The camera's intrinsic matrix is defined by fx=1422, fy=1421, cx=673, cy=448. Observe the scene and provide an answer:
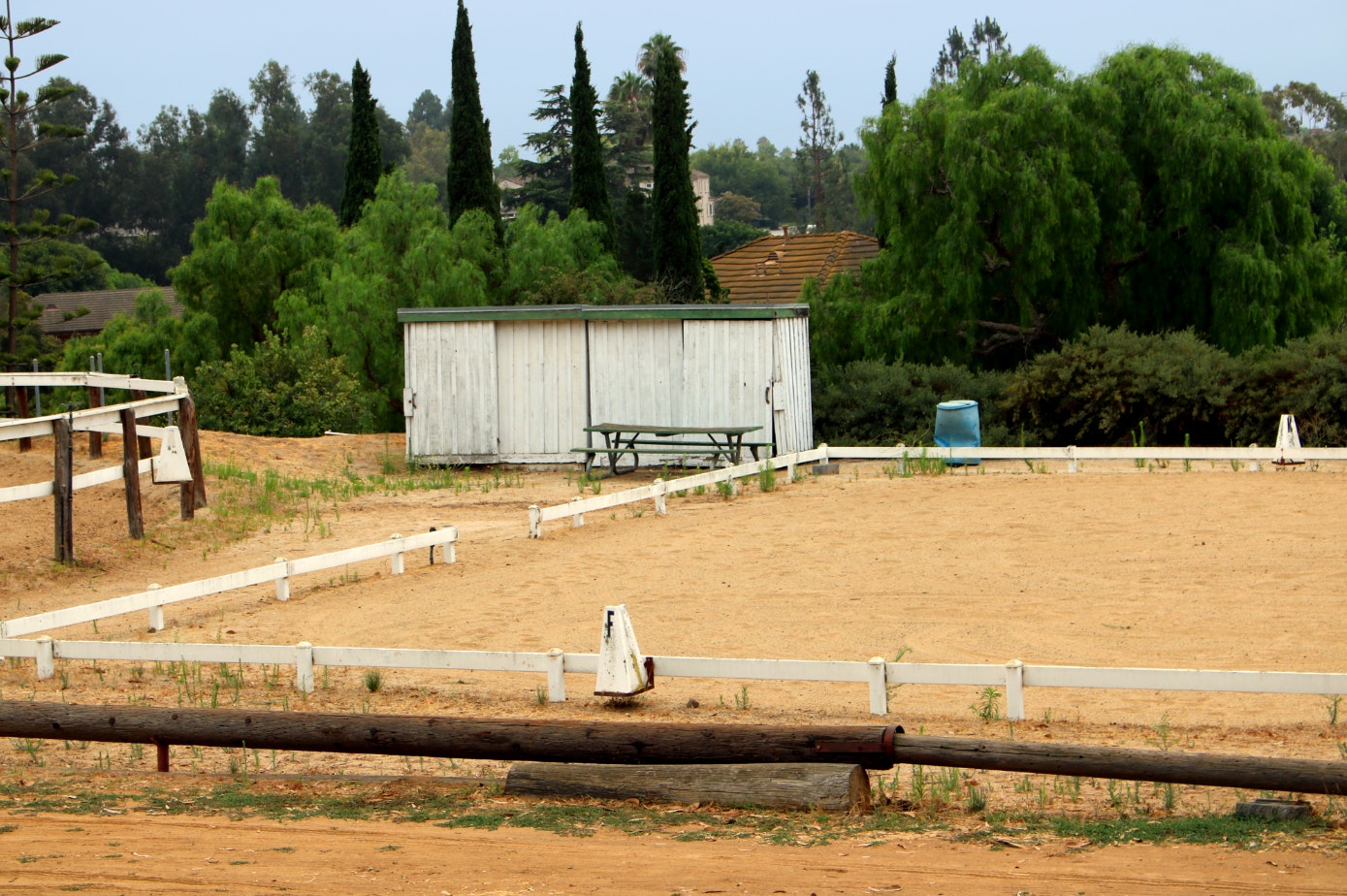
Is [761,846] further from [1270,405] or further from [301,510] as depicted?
[1270,405]

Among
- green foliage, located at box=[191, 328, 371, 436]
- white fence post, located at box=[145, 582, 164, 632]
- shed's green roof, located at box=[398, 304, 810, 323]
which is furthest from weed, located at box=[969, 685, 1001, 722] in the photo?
green foliage, located at box=[191, 328, 371, 436]

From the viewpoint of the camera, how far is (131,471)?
16.1 m

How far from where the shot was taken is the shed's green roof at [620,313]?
849 inches

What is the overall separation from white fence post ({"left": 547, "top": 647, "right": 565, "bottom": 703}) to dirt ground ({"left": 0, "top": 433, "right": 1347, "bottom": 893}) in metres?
0.18

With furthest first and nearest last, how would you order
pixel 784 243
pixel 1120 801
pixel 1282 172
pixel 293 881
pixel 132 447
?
pixel 784 243, pixel 1282 172, pixel 132 447, pixel 1120 801, pixel 293 881

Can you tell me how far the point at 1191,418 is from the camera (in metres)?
23.1

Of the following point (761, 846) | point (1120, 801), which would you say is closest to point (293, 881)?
point (761, 846)

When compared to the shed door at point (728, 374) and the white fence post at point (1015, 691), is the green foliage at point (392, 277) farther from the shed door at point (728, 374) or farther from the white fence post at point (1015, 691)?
the white fence post at point (1015, 691)

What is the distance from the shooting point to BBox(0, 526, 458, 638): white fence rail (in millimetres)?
11461

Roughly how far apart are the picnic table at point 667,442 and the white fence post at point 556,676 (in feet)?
34.3

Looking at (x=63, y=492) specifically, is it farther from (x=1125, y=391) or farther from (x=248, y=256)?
(x=248, y=256)

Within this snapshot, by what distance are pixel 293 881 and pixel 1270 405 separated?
19825 millimetres

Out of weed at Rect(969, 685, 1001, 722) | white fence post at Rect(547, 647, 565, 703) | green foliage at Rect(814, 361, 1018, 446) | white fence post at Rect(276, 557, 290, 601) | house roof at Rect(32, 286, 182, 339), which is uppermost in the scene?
house roof at Rect(32, 286, 182, 339)

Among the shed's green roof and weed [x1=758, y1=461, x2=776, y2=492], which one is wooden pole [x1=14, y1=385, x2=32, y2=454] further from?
weed [x1=758, y1=461, x2=776, y2=492]
